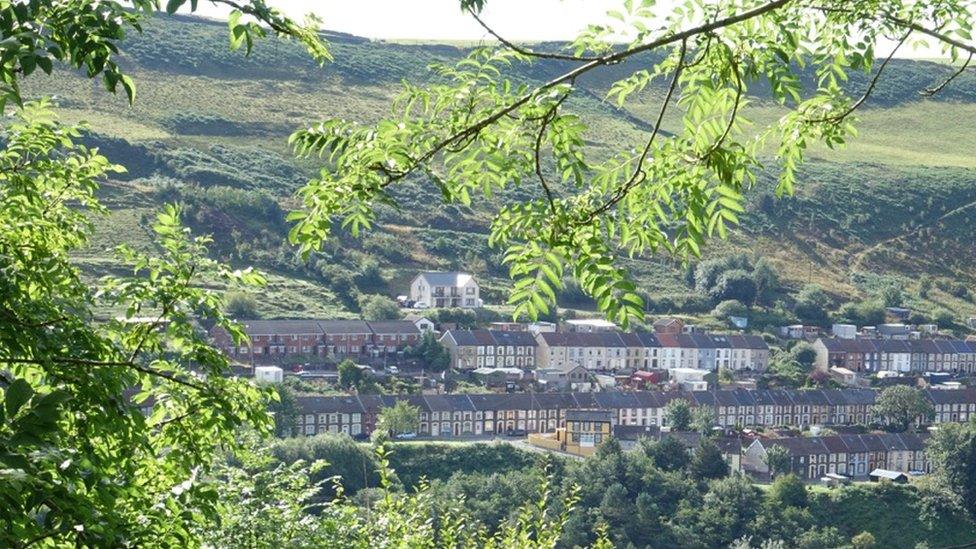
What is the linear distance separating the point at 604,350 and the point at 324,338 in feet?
42.6

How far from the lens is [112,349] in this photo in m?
4.14

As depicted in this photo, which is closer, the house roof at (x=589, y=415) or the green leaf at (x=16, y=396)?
the green leaf at (x=16, y=396)

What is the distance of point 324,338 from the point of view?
53.5 m

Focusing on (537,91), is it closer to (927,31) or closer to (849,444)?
(927,31)

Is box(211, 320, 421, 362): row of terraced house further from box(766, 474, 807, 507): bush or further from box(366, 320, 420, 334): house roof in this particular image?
box(766, 474, 807, 507): bush

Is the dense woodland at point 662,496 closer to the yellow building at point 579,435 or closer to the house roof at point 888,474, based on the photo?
the house roof at point 888,474

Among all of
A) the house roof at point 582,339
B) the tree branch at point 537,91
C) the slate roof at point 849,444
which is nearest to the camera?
the tree branch at point 537,91

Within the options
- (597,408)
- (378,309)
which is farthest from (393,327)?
(597,408)

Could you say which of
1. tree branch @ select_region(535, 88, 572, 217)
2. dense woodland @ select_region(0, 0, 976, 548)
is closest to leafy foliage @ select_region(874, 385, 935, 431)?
dense woodland @ select_region(0, 0, 976, 548)

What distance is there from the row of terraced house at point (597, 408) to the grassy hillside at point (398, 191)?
33.8 ft

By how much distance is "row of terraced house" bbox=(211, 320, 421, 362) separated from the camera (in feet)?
169

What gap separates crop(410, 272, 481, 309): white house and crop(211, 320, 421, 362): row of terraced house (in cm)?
466

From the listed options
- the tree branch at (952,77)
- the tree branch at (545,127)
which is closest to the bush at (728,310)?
the tree branch at (952,77)

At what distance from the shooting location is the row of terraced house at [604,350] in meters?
56.0
